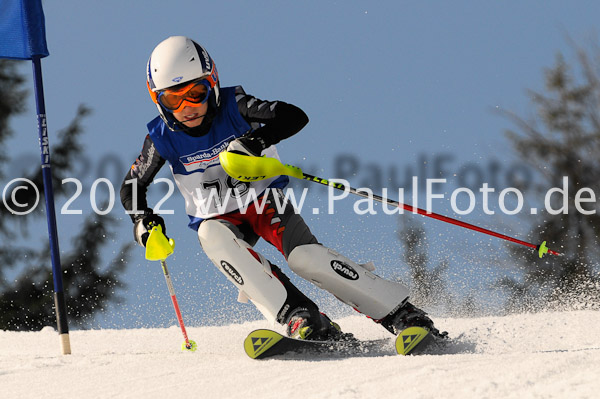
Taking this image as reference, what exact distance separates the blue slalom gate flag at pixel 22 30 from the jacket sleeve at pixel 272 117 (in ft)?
7.17

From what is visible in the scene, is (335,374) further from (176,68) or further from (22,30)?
(22,30)

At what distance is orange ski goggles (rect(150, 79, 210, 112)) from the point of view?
4004 millimetres

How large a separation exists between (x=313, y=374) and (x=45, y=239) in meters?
11.5

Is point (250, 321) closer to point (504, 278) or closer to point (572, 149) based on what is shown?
point (504, 278)

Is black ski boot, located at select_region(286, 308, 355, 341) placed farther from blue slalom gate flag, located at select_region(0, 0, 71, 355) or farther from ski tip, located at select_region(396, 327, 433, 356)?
blue slalom gate flag, located at select_region(0, 0, 71, 355)

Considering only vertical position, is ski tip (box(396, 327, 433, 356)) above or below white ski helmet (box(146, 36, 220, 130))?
below

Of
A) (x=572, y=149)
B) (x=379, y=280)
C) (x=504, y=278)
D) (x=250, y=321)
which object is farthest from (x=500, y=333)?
(x=572, y=149)

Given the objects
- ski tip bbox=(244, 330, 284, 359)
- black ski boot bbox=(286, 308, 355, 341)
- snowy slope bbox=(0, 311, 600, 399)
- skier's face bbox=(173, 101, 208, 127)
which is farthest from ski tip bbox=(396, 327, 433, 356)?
skier's face bbox=(173, 101, 208, 127)

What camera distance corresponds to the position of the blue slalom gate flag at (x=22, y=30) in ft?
17.7

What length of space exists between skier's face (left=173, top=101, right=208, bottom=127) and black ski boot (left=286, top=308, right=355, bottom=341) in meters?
1.28

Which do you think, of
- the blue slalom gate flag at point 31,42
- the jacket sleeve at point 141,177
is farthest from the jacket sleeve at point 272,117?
the blue slalom gate flag at point 31,42

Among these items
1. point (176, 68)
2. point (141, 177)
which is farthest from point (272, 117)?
point (141, 177)

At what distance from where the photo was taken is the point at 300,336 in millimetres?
3764

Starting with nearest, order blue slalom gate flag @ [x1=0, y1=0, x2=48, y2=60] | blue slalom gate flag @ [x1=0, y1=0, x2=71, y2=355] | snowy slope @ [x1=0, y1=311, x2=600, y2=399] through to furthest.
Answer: snowy slope @ [x1=0, y1=311, x2=600, y2=399], blue slalom gate flag @ [x1=0, y1=0, x2=71, y2=355], blue slalom gate flag @ [x1=0, y1=0, x2=48, y2=60]
